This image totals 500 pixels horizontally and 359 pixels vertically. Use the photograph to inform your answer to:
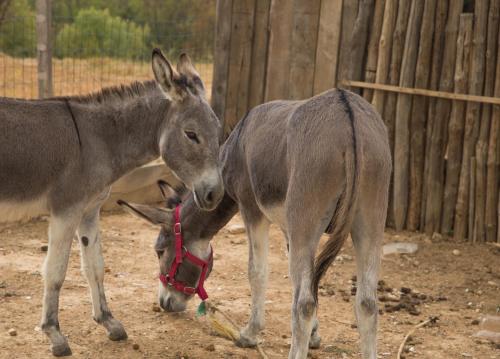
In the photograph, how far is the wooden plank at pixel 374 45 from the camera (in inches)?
349

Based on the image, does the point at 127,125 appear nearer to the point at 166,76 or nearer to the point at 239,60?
the point at 166,76

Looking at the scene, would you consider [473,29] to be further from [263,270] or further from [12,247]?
[12,247]

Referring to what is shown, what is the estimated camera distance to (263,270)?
5.94 m

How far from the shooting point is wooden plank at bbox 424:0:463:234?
334 inches

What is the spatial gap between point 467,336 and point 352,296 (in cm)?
119

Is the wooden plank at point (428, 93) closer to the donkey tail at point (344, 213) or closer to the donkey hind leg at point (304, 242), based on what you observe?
the donkey tail at point (344, 213)

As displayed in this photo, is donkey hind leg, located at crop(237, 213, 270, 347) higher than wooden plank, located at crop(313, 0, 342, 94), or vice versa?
wooden plank, located at crop(313, 0, 342, 94)

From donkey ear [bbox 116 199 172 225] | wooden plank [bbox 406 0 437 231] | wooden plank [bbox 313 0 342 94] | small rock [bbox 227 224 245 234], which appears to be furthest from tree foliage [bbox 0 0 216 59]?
donkey ear [bbox 116 199 172 225]

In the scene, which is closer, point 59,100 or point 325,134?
point 325,134

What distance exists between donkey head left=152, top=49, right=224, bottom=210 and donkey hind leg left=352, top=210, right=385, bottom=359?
1045 mm

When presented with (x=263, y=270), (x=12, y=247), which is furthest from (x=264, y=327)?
(x=12, y=247)

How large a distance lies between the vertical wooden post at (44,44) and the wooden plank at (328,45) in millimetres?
3158

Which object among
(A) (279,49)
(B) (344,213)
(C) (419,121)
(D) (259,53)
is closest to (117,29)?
(D) (259,53)

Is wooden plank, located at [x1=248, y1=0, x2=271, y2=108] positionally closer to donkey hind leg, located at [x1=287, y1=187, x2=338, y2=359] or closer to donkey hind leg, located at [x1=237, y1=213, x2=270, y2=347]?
donkey hind leg, located at [x1=237, y1=213, x2=270, y2=347]
